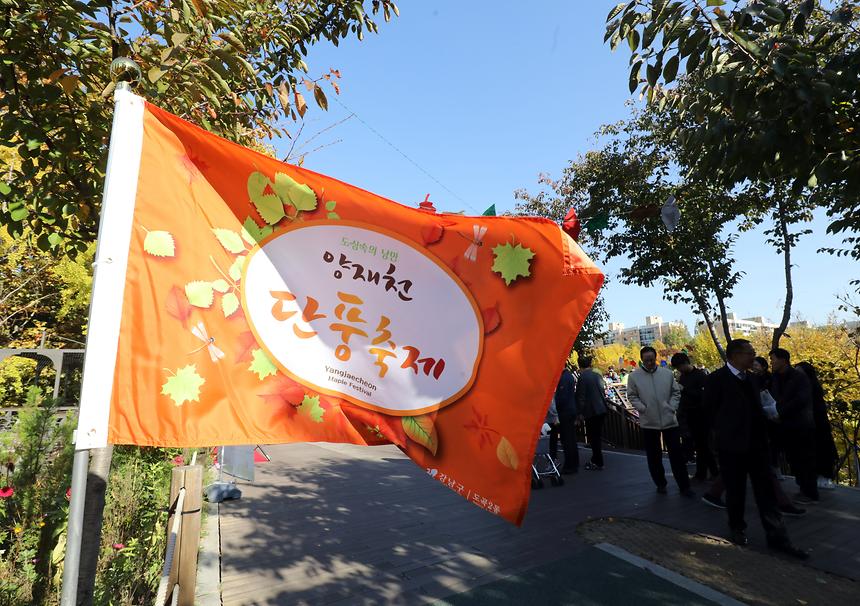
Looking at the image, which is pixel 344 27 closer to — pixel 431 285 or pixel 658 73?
pixel 658 73

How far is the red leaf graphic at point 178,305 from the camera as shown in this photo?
210 centimetres

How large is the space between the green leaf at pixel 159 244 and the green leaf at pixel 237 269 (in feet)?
0.82

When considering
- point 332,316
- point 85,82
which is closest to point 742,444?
point 332,316

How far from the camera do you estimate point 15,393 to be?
18.0 metres

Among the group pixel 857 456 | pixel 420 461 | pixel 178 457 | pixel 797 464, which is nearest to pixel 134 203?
pixel 420 461

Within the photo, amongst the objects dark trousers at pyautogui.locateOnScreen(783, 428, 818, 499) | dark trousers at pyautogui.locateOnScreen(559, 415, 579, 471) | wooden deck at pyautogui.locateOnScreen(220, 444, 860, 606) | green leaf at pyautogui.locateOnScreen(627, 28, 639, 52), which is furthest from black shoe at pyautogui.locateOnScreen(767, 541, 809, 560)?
green leaf at pyautogui.locateOnScreen(627, 28, 639, 52)

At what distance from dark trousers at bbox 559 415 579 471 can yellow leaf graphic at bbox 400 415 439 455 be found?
6.28 metres

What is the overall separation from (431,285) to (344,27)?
4.03 m

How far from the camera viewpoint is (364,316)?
247 centimetres

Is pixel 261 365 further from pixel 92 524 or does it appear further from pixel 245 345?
pixel 92 524

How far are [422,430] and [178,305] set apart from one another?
121cm

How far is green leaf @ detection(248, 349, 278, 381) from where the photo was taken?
7.40 feet

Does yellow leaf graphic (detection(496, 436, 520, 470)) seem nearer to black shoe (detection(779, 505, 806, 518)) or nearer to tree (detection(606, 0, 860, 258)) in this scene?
tree (detection(606, 0, 860, 258))

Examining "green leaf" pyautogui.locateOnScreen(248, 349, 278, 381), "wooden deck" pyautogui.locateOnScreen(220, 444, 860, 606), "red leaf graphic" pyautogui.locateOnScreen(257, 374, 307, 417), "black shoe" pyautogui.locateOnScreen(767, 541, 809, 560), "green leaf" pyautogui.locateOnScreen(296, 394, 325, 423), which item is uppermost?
"green leaf" pyautogui.locateOnScreen(248, 349, 278, 381)
